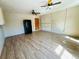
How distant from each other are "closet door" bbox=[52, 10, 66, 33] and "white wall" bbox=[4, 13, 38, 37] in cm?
300

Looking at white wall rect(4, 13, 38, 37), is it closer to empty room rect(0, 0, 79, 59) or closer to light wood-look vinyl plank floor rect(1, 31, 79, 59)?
empty room rect(0, 0, 79, 59)

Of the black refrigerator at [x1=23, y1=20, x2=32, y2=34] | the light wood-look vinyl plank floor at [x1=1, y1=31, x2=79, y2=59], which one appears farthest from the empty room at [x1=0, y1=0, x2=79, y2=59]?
the light wood-look vinyl plank floor at [x1=1, y1=31, x2=79, y2=59]

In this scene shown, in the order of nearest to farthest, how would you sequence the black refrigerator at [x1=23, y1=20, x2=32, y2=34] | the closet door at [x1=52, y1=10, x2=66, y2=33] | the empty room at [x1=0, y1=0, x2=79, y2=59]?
the empty room at [x1=0, y1=0, x2=79, y2=59] < the closet door at [x1=52, y1=10, x2=66, y2=33] < the black refrigerator at [x1=23, y1=20, x2=32, y2=34]

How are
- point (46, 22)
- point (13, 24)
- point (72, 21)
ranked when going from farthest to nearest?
1. point (46, 22)
2. point (13, 24)
3. point (72, 21)

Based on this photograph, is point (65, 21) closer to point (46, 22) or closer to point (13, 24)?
point (46, 22)

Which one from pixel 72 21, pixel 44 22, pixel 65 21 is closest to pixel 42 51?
pixel 72 21

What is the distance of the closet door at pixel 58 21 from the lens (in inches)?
214

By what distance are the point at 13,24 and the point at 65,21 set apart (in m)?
4.46

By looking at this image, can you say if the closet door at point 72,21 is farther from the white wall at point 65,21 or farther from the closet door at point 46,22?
the closet door at point 46,22

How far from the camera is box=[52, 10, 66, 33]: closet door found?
17.9 ft

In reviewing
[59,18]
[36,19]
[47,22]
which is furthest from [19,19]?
[59,18]

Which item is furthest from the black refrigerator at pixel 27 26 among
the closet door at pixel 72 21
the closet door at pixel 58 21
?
the closet door at pixel 72 21

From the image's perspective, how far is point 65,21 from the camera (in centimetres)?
527

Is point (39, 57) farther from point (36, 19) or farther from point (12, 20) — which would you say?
point (36, 19)
